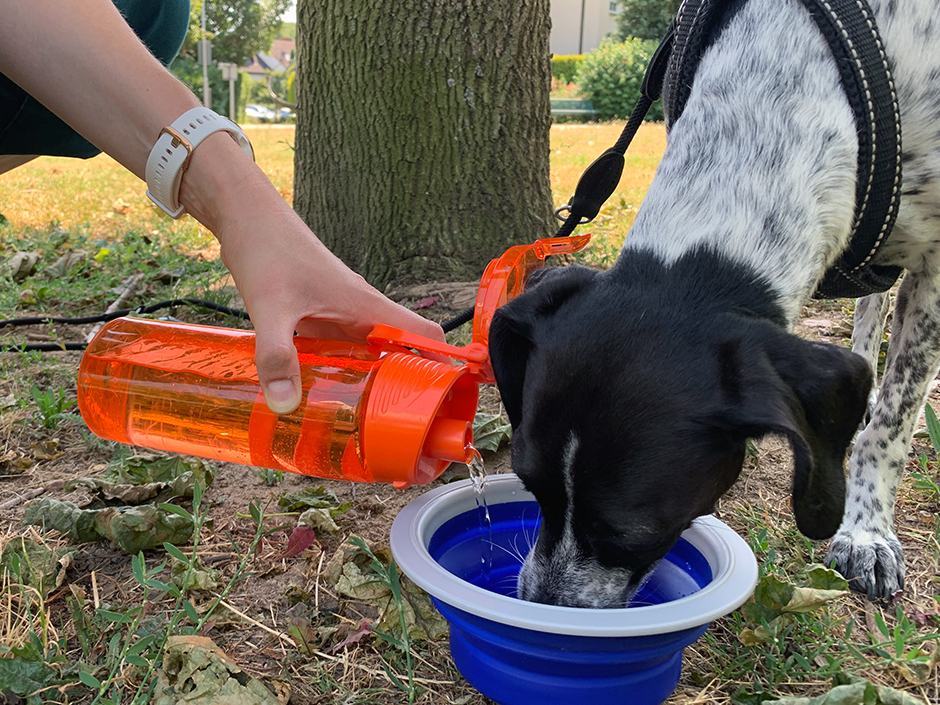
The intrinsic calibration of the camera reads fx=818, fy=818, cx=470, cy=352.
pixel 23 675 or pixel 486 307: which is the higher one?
pixel 486 307

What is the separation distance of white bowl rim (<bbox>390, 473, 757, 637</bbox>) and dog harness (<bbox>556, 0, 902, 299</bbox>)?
2.96ft

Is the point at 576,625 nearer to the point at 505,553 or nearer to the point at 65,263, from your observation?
the point at 505,553

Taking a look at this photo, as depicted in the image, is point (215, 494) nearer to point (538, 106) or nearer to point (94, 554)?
point (94, 554)

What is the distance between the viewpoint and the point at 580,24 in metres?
45.8

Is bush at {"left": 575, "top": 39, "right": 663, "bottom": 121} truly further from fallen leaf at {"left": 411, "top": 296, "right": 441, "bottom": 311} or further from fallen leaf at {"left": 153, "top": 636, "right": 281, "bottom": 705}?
fallen leaf at {"left": 153, "top": 636, "right": 281, "bottom": 705}

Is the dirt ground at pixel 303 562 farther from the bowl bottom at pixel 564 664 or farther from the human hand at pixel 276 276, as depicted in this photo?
the human hand at pixel 276 276

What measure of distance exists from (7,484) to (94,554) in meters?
0.65

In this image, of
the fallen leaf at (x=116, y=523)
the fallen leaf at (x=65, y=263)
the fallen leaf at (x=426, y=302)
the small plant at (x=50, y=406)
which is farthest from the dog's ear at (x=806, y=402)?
the fallen leaf at (x=65, y=263)

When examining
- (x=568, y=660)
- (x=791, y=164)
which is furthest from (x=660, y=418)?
(x=791, y=164)

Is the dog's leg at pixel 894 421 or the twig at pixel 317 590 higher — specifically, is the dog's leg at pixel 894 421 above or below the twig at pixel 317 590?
above

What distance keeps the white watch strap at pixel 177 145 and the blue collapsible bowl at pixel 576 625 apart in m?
1.04

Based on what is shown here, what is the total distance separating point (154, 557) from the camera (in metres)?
2.41

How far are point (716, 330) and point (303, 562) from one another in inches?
53.7

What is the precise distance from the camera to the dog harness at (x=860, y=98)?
210 centimetres
